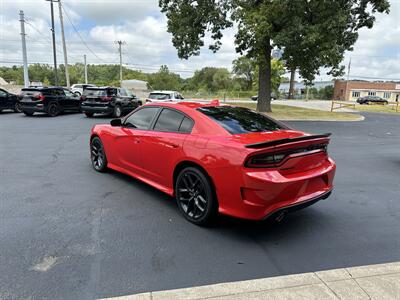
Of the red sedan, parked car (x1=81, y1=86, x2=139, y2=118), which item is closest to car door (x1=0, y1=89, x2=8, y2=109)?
parked car (x1=81, y1=86, x2=139, y2=118)

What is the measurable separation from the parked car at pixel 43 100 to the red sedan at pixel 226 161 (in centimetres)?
1310

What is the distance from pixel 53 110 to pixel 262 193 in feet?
53.0

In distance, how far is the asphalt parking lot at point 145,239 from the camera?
2.72 meters

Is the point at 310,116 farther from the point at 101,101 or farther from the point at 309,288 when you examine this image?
the point at 309,288

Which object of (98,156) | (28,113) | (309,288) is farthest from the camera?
(28,113)

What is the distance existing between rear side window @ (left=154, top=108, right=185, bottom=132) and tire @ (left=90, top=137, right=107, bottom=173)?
70.3 inches

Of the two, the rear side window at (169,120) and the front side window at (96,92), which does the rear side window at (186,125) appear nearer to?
the rear side window at (169,120)

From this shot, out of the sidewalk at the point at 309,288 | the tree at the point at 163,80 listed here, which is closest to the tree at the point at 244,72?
the tree at the point at 163,80

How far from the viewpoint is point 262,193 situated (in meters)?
3.16

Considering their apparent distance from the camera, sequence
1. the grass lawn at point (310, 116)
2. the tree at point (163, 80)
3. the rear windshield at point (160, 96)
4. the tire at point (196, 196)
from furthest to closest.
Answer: the tree at point (163, 80) < the grass lawn at point (310, 116) < the rear windshield at point (160, 96) < the tire at point (196, 196)

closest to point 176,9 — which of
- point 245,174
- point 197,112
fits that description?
point 197,112

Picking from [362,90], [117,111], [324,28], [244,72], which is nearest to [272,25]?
[324,28]

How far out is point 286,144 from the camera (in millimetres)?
3334

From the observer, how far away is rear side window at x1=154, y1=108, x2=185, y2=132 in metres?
4.25
